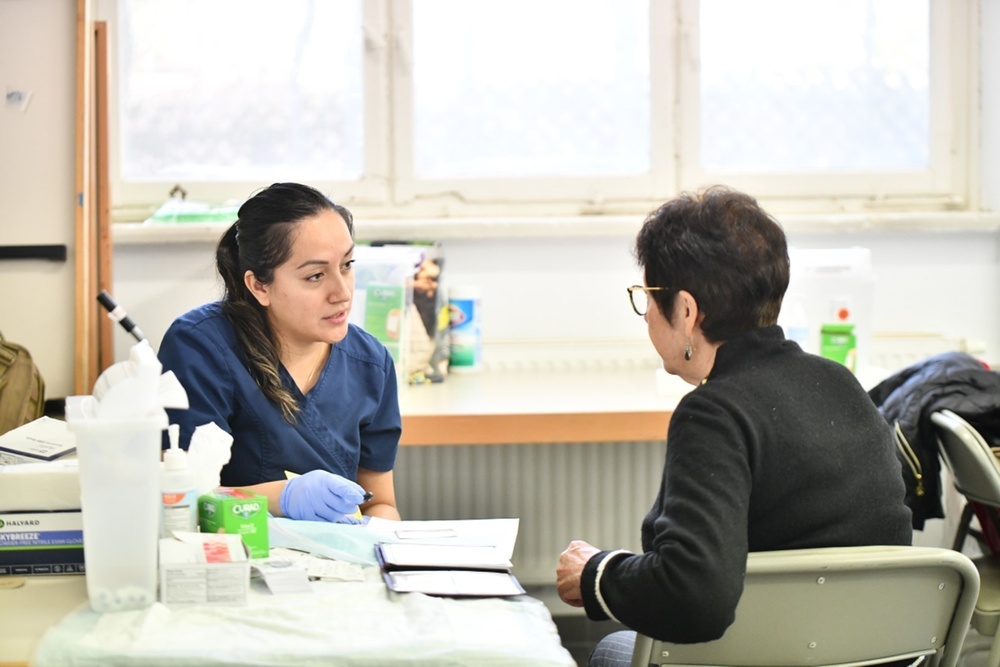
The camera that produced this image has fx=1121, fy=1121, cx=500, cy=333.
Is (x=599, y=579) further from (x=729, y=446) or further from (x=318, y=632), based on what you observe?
(x=318, y=632)

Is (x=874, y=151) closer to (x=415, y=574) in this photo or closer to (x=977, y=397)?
(x=977, y=397)

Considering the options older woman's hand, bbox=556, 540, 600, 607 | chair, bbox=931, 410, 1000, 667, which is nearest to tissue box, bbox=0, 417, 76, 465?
older woman's hand, bbox=556, 540, 600, 607

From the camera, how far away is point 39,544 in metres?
1.32

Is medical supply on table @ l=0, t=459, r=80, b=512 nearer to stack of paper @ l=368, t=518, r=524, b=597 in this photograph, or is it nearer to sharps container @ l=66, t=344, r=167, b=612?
sharps container @ l=66, t=344, r=167, b=612

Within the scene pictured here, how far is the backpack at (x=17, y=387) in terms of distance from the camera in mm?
2357

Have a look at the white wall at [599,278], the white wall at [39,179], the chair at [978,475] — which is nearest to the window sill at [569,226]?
the white wall at [599,278]

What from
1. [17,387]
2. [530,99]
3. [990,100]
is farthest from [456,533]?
[990,100]

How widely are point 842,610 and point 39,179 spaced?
2.07 meters

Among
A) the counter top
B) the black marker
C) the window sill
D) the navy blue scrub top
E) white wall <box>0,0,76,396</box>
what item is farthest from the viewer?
the window sill

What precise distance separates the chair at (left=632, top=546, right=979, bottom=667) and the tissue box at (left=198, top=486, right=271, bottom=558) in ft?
1.49

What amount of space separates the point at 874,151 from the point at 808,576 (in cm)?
219

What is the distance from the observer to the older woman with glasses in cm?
121

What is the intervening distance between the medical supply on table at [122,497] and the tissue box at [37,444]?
292 millimetres

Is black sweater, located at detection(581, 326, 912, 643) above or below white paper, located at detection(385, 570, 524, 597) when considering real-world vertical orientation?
above
